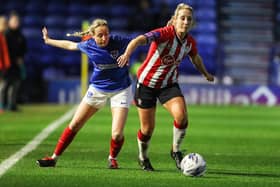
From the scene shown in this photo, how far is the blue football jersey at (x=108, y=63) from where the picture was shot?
33.0ft

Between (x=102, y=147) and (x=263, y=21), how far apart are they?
17.9 meters

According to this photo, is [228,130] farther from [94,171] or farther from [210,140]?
[94,171]

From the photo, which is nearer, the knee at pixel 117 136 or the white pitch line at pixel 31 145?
the white pitch line at pixel 31 145

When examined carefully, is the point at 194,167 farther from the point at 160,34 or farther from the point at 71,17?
the point at 71,17

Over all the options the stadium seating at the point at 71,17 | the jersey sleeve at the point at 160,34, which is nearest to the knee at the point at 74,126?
the jersey sleeve at the point at 160,34

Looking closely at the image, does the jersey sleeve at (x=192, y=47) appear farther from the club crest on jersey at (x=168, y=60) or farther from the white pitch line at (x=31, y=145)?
the white pitch line at (x=31, y=145)

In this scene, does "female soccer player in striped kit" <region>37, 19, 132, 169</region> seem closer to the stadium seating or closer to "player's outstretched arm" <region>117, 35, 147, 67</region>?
"player's outstretched arm" <region>117, 35, 147, 67</region>

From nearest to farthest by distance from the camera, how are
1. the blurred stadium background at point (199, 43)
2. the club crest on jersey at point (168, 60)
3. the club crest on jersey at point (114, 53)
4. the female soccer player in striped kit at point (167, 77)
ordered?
the female soccer player in striped kit at point (167, 77)
the club crest on jersey at point (168, 60)
the club crest on jersey at point (114, 53)
the blurred stadium background at point (199, 43)

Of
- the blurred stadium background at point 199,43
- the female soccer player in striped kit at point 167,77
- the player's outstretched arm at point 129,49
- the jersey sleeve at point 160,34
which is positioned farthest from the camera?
the blurred stadium background at point 199,43

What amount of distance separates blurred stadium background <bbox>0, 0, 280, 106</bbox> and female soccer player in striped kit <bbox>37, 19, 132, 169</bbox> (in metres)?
14.9

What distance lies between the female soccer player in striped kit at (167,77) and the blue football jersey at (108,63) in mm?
233

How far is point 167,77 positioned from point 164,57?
0.27 meters

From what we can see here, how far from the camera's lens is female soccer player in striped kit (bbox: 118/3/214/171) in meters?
9.73

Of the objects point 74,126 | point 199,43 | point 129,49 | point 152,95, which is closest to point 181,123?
point 152,95
